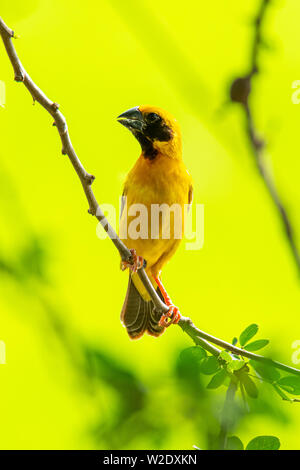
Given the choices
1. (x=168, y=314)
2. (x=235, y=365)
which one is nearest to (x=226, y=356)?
(x=235, y=365)

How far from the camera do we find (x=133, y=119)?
2.75 m

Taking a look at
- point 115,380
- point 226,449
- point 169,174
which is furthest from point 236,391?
point 169,174

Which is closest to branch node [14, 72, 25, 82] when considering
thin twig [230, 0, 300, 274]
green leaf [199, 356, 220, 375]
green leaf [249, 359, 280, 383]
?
thin twig [230, 0, 300, 274]

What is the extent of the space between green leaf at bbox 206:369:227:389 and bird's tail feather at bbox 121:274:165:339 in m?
1.09

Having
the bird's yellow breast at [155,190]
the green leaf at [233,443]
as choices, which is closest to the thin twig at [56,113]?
the green leaf at [233,443]

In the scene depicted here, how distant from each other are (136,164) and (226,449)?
181 cm

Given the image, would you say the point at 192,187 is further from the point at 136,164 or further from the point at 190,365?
the point at 190,365

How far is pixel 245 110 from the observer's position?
5.98 ft

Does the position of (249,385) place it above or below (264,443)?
above

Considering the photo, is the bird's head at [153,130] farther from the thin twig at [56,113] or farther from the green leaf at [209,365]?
the green leaf at [209,365]

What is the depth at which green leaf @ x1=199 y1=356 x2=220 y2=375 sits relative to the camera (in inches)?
67.8

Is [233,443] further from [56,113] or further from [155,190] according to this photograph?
[155,190]

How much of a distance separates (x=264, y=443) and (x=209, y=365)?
12.1 inches

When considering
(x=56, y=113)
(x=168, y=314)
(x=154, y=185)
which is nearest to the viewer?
(x=56, y=113)
